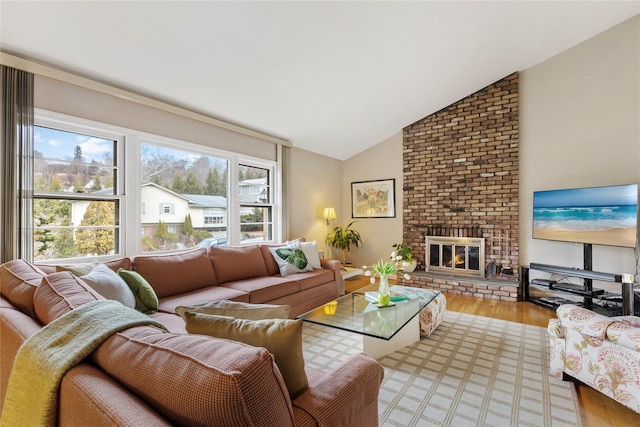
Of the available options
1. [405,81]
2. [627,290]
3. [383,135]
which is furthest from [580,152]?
[383,135]

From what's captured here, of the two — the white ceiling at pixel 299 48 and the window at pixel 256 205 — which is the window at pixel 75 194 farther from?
the window at pixel 256 205

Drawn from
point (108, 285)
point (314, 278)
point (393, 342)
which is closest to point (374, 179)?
point (314, 278)

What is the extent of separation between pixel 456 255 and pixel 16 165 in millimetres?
5372

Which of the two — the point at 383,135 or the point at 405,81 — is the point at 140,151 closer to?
the point at 405,81

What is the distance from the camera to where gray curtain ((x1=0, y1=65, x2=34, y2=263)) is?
88.0 inches

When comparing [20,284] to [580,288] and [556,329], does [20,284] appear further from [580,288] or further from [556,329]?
[580,288]

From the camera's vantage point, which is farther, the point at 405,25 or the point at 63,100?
the point at 405,25

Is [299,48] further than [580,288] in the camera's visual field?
No

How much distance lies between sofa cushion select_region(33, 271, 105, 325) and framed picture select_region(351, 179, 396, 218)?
4982 millimetres

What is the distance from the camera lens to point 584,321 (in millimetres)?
1905

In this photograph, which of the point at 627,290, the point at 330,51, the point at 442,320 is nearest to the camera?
the point at 627,290

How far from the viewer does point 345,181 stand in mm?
6215

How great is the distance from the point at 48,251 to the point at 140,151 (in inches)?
47.9

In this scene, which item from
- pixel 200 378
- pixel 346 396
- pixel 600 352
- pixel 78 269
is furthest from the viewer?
pixel 78 269
